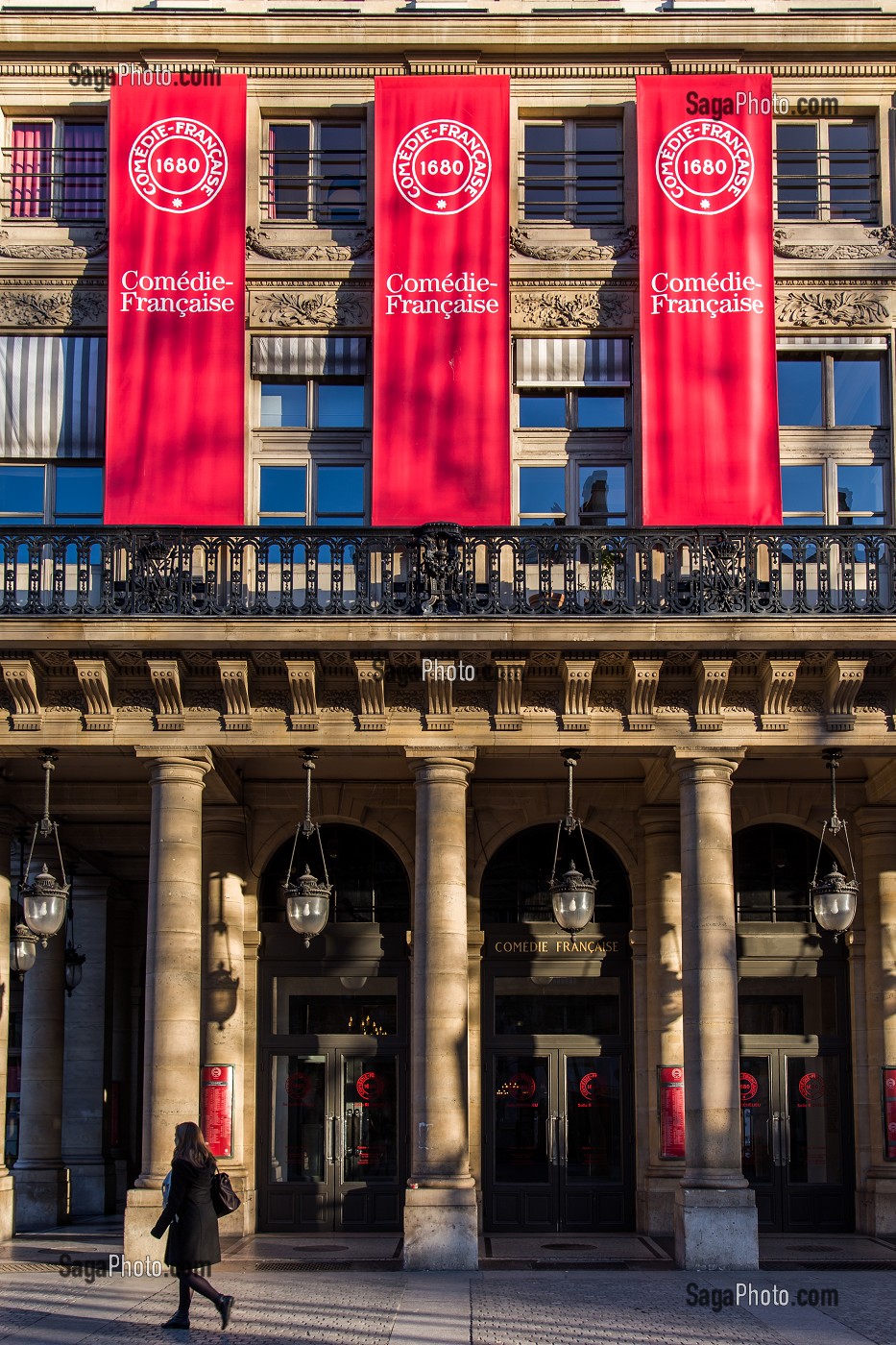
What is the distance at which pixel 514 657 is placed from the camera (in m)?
19.6

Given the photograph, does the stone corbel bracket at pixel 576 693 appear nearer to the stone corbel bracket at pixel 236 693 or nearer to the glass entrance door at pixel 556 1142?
the stone corbel bracket at pixel 236 693

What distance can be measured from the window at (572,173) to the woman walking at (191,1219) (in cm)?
1381

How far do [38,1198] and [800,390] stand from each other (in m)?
15.6

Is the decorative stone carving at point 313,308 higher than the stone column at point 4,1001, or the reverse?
the decorative stone carving at point 313,308

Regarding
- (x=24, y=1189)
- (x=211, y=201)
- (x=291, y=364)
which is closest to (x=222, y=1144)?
(x=24, y=1189)

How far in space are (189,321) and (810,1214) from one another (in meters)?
14.2

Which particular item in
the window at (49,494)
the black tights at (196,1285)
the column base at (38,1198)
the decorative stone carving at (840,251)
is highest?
the decorative stone carving at (840,251)

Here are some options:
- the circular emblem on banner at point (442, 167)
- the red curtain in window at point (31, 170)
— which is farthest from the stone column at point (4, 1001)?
the circular emblem on banner at point (442, 167)

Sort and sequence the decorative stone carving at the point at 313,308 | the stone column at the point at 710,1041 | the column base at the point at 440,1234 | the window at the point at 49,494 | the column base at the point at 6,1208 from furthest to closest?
the decorative stone carving at the point at 313,308 < the window at the point at 49,494 < the column base at the point at 6,1208 < the stone column at the point at 710,1041 < the column base at the point at 440,1234

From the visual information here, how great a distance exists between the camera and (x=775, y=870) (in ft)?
77.8

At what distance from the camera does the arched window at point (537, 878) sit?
23.6 meters

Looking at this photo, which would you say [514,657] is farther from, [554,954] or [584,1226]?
Answer: [584,1226]

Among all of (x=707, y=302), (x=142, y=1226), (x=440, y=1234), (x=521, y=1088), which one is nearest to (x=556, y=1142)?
(x=521, y=1088)

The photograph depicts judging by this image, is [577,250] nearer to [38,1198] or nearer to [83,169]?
[83,169]
